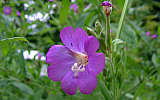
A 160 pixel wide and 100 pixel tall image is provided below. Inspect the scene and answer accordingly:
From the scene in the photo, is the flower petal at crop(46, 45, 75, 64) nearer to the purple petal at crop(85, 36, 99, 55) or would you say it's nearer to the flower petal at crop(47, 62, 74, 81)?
the flower petal at crop(47, 62, 74, 81)

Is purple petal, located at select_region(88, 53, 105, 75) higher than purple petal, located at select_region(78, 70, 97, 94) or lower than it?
higher

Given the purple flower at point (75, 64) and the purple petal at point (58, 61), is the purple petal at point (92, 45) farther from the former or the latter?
the purple petal at point (58, 61)

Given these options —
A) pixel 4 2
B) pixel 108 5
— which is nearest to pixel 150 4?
pixel 4 2

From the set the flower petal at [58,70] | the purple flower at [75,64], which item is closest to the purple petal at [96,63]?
the purple flower at [75,64]

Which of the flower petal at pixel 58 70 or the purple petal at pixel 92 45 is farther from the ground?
the purple petal at pixel 92 45

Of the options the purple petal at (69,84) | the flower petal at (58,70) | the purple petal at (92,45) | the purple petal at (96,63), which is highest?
the purple petal at (92,45)

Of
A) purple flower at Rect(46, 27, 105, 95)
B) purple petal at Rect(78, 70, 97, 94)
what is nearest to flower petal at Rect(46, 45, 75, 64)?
purple flower at Rect(46, 27, 105, 95)

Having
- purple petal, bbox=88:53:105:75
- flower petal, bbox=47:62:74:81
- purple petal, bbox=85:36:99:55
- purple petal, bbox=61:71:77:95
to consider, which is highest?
purple petal, bbox=85:36:99:55
